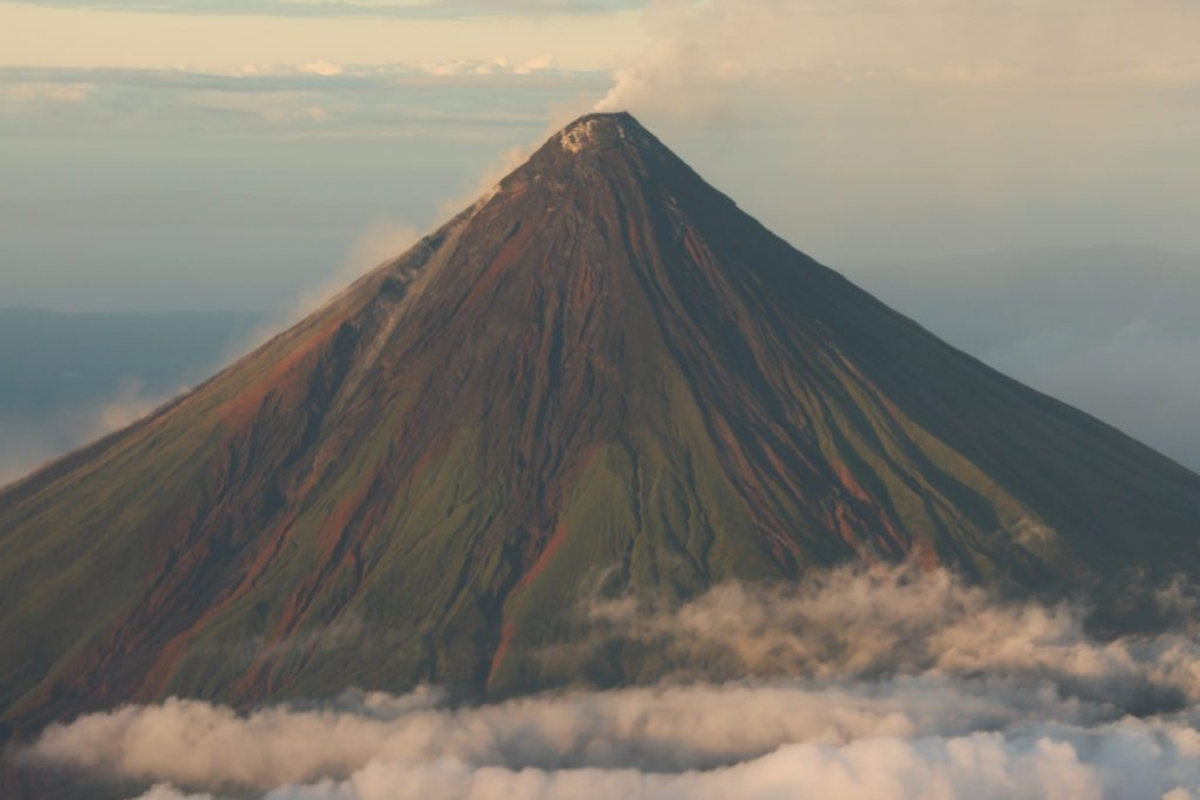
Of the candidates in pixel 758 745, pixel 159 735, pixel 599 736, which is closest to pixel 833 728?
pixel 758 745

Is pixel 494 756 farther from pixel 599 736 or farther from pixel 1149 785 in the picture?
pixel 1149 785

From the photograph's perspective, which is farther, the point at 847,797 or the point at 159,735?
the point at 159,735

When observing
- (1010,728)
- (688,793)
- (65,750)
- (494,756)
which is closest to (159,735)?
(65,750)

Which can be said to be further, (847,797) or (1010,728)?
(1010,728)

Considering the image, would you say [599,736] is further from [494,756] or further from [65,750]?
[65,750]

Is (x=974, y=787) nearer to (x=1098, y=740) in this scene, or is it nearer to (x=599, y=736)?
(x=1098, y=740)

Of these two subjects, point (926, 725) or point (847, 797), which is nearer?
point (847, 797)

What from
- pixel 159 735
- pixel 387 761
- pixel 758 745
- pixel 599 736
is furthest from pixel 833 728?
pixel 159 735

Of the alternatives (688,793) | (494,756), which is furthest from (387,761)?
(688,793)
